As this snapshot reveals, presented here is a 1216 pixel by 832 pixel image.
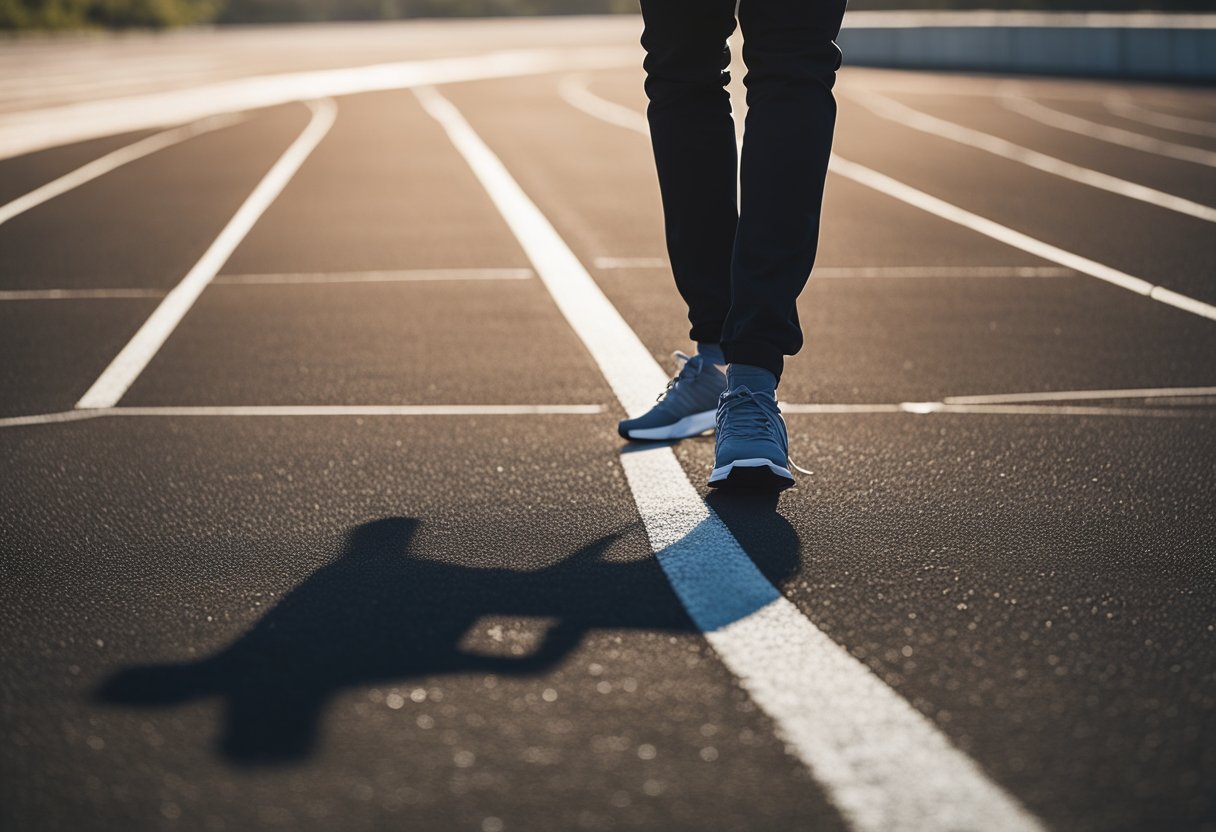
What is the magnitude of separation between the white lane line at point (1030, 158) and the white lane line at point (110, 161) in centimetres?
690

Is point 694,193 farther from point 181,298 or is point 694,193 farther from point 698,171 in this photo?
point 181,298

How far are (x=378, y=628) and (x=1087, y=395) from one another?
2.54 m

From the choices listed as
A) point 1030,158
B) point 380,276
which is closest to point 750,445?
point 380,276

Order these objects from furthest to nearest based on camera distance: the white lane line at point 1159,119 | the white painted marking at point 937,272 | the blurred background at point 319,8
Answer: the blurred background at point 319,8, the white lane line at point 1159,119, the white painted marking at point 937,272

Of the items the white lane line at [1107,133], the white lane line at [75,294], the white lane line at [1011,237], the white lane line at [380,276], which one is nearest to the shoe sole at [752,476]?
the white lane line at [1011,237]

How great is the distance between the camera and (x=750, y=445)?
3.17 meters

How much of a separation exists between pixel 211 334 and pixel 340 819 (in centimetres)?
366

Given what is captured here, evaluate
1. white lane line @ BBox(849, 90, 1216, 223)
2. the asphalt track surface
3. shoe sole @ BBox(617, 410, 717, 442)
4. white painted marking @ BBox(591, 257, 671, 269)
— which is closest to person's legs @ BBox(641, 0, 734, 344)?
shoe sole @ BBox(617, 410, 717, 442)

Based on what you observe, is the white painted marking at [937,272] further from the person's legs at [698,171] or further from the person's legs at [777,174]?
the person's legs at [777,174]

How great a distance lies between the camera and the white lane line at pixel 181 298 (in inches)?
172

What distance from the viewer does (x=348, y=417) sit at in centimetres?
398

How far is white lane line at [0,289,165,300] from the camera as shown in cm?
591

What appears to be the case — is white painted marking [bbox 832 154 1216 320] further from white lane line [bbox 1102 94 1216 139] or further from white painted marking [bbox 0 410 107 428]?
white lane line [bbox 1102 94 1216 139]

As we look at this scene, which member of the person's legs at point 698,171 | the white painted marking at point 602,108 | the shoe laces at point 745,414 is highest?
the person's legs at point 698,171
